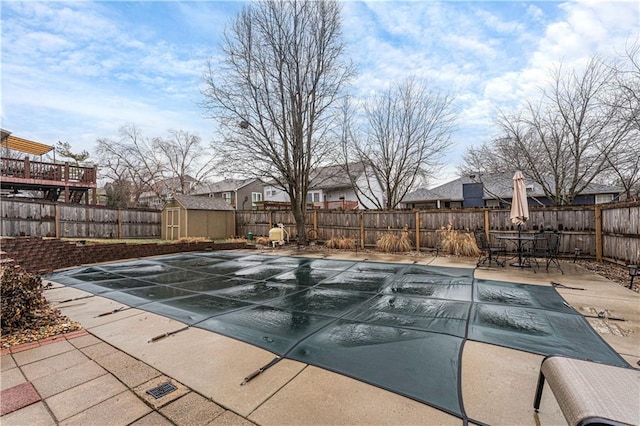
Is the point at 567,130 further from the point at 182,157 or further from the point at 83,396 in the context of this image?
the point at 182,157

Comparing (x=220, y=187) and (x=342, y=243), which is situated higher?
(x=220, y=187)

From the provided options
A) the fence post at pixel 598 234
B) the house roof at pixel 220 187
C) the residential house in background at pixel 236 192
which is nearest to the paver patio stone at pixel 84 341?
the fence post at pixel 598 234

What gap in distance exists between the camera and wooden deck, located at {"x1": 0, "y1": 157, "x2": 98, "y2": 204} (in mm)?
12562

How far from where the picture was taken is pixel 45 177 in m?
13.6

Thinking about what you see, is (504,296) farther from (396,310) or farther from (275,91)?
(275,91)

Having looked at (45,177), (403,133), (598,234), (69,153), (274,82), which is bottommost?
(598,234)

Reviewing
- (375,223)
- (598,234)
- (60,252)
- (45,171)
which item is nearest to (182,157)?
(45,171)

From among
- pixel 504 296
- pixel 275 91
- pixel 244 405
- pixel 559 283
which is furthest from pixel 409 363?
pixel 275 91

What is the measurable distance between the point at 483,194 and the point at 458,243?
546 inches

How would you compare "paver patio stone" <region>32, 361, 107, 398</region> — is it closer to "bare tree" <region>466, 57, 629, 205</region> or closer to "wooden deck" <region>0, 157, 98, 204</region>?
"bare tree" <region>466, 57, 629, 205</region>

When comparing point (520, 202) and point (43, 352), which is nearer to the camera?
point (43, 352)

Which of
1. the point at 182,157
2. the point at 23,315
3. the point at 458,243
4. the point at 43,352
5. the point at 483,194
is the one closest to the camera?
the point at 43,352

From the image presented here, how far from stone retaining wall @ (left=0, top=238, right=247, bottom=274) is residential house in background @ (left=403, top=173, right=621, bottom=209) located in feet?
53.8

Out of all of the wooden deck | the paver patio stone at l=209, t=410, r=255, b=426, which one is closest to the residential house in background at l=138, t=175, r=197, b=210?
the wooden deck
